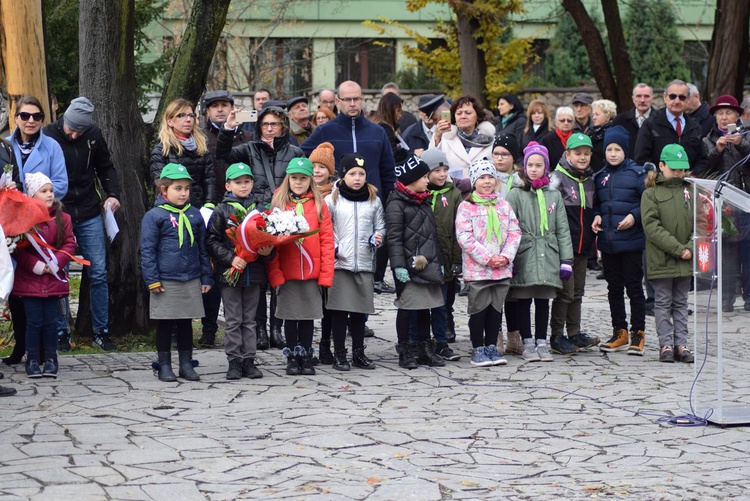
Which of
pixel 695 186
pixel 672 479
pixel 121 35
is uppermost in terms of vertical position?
pixel 121 35

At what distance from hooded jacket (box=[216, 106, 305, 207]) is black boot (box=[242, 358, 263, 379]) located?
155 centimetres

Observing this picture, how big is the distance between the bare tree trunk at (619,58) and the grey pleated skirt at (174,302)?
13.5 meters

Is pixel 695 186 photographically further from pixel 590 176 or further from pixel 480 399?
pixel 590 176

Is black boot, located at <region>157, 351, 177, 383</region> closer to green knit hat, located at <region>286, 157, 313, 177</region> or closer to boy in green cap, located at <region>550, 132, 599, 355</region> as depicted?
green knit hat, located at <region>286, 157, 313, 177</region>

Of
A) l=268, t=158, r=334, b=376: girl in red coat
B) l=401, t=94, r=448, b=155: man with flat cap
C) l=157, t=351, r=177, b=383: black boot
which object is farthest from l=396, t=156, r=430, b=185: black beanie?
l=401, t=94, r=448, b=155: man with flat cap

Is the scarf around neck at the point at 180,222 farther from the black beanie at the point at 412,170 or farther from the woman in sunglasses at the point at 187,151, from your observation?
the black beanie at the point at 412,170

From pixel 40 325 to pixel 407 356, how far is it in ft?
9.68

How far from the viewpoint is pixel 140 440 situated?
7168 mm

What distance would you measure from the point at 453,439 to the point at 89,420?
2.37m

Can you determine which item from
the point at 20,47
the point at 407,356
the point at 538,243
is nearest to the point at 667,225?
the point at 538,243

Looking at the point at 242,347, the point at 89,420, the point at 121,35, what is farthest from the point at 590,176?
the point at 89,420

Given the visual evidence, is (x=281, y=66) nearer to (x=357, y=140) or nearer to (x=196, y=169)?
(x=357, y=140)

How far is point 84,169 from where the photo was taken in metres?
10.4

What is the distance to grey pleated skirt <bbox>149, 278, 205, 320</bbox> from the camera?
905cm
